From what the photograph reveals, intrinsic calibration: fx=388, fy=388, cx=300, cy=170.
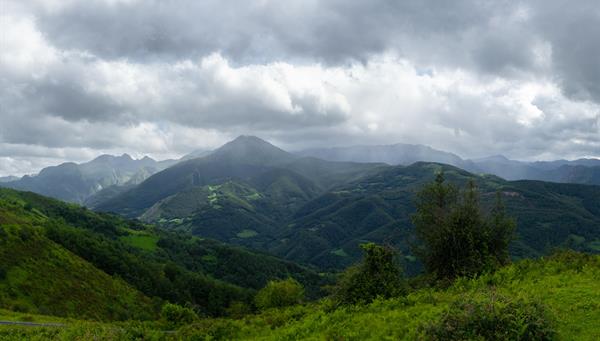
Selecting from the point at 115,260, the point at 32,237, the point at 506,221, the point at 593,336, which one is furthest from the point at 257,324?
the point at 115,260

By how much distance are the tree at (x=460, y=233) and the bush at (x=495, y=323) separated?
57.8 ft

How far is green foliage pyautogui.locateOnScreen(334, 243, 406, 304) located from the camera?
30.7m

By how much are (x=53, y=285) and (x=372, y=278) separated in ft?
347

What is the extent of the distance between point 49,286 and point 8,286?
11.3 meters

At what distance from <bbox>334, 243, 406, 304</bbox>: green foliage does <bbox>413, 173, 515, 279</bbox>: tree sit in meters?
6.44

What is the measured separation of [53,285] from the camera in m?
105

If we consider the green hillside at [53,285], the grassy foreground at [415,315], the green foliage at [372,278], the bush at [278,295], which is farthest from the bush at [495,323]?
the green hillside at [53,285]

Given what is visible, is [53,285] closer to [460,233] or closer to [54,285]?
[54,285]

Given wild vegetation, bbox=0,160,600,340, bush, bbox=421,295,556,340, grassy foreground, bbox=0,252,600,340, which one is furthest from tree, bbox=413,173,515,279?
bush, bbox=421,295,556,340

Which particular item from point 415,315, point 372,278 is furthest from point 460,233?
point 415,315

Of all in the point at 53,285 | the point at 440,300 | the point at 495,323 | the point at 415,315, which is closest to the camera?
the point at 495,323

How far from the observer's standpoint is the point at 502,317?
51.9 ft

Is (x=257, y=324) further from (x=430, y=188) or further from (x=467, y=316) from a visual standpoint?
(x=430, y=188)

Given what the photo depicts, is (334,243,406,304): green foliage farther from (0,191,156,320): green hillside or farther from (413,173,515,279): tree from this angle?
(0,191,156,320): green hillside
